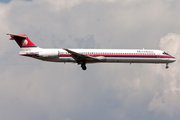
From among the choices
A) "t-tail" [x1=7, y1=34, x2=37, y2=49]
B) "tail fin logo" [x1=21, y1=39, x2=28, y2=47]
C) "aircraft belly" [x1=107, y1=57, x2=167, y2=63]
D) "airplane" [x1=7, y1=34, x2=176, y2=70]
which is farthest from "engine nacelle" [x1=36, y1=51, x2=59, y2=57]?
"aircraft belly" [x1=107, y1=57, x2=167, y2=63]

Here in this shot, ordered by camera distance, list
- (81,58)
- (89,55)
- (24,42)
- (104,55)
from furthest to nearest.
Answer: (24,42)
(89,55)
(104,55)
(81,58)

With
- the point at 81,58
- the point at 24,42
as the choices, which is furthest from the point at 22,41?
the point at 81,58

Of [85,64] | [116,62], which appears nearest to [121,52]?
[116,62]

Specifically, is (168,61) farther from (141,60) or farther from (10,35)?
(10,35)

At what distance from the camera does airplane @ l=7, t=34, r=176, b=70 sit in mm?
73250

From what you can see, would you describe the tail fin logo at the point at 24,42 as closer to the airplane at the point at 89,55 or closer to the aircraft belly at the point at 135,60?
the airplane at the point at 89,55

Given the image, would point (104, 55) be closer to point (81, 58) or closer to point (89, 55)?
point (89, 55)

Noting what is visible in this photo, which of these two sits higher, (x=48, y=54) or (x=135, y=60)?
(x=48, y=54)

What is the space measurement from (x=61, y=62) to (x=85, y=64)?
4100 millimetres

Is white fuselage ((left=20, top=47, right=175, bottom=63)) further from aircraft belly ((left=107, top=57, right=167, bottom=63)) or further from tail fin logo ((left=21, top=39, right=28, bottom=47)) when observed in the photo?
tail fin logo ((left=21, top=39, right=28, bottom=47))

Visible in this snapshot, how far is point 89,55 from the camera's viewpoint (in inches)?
2916

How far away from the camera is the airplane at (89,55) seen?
73250 mm

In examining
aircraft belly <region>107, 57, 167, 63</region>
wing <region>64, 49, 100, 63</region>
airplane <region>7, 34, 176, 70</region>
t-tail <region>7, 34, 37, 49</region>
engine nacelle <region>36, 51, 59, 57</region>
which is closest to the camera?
wing <region>64, 49, 100, 63</region>

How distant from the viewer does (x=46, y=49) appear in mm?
74375
